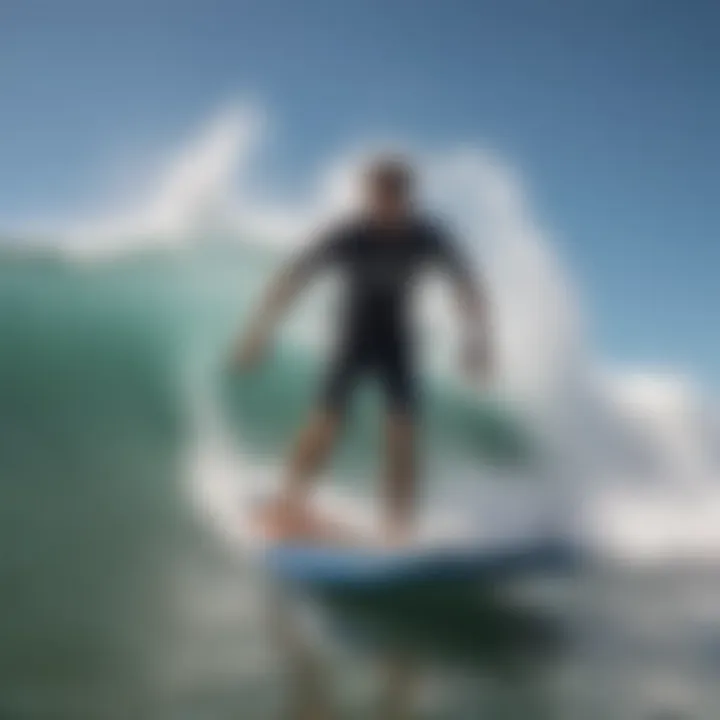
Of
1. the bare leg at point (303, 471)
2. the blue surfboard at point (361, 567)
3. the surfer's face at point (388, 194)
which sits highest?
the surfer's face at point (388, 194)

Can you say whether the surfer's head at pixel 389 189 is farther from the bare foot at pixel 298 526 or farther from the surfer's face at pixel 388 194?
the bare foot at pixel 298 526

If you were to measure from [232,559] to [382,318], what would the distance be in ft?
1.21

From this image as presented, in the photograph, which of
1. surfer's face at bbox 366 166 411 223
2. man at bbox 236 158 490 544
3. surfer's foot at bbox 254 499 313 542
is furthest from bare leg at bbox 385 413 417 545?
surfer's face at bbox 366 166 411 223

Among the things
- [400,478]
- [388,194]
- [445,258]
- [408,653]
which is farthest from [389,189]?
[408,653]

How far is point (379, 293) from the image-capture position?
5.14 feet

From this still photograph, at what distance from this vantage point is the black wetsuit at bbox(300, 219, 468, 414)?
1.55 meters

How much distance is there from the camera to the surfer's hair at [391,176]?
1586mm

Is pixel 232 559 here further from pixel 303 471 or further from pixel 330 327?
pixel 330 327

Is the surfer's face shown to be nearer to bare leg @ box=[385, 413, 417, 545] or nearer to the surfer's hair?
the surfer's hair

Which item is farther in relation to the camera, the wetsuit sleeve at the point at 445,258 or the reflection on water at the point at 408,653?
the wetsuit sleeve at the point at 445,258

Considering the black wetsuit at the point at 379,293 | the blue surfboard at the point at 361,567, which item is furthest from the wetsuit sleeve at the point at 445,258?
the blue surfboard at the point at 361,567

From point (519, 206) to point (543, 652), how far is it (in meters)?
0.59

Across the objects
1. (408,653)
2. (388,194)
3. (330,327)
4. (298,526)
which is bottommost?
(408,653)

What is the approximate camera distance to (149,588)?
1.50m
